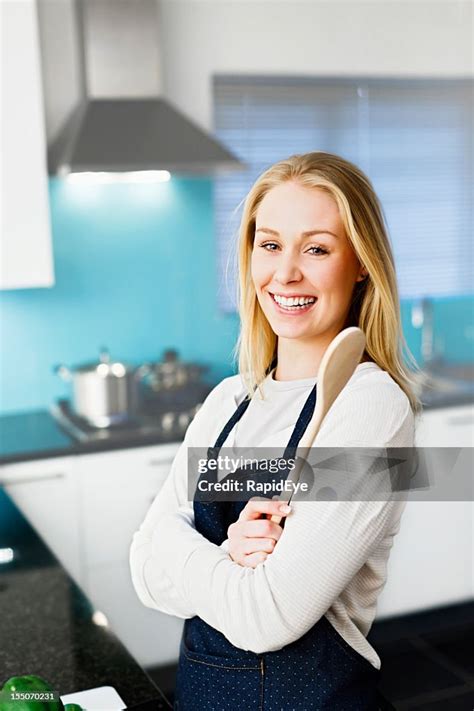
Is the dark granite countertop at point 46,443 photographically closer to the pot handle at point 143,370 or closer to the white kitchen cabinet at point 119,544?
the white kitchen cabinet at point 119,544

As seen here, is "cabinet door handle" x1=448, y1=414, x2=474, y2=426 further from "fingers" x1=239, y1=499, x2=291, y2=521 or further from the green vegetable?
the green vegetable

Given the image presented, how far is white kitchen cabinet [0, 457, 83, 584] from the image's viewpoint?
7.74 feet

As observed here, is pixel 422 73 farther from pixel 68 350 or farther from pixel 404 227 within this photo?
pixel 68 350

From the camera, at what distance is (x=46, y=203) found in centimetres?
253

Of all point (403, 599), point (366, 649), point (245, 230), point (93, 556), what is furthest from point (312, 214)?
point (403, 599)

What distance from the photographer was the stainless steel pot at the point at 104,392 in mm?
2641

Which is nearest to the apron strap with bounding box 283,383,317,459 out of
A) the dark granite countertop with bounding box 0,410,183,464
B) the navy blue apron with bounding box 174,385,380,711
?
the navy blue apron with bounding box 174,385,380,711

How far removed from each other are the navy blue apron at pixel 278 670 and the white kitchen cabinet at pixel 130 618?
4.75 ft

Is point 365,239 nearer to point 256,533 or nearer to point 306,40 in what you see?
point 256,533

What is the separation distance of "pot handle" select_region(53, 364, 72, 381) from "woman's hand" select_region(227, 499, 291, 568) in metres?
1.96

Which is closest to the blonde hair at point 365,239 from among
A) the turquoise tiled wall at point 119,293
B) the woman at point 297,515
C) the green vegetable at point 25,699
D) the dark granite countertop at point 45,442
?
the woman at point 297,515

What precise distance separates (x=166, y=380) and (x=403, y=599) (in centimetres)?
107

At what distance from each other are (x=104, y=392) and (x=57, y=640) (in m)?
1.45

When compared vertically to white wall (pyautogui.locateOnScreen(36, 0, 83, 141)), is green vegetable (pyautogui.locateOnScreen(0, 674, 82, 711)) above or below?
below
